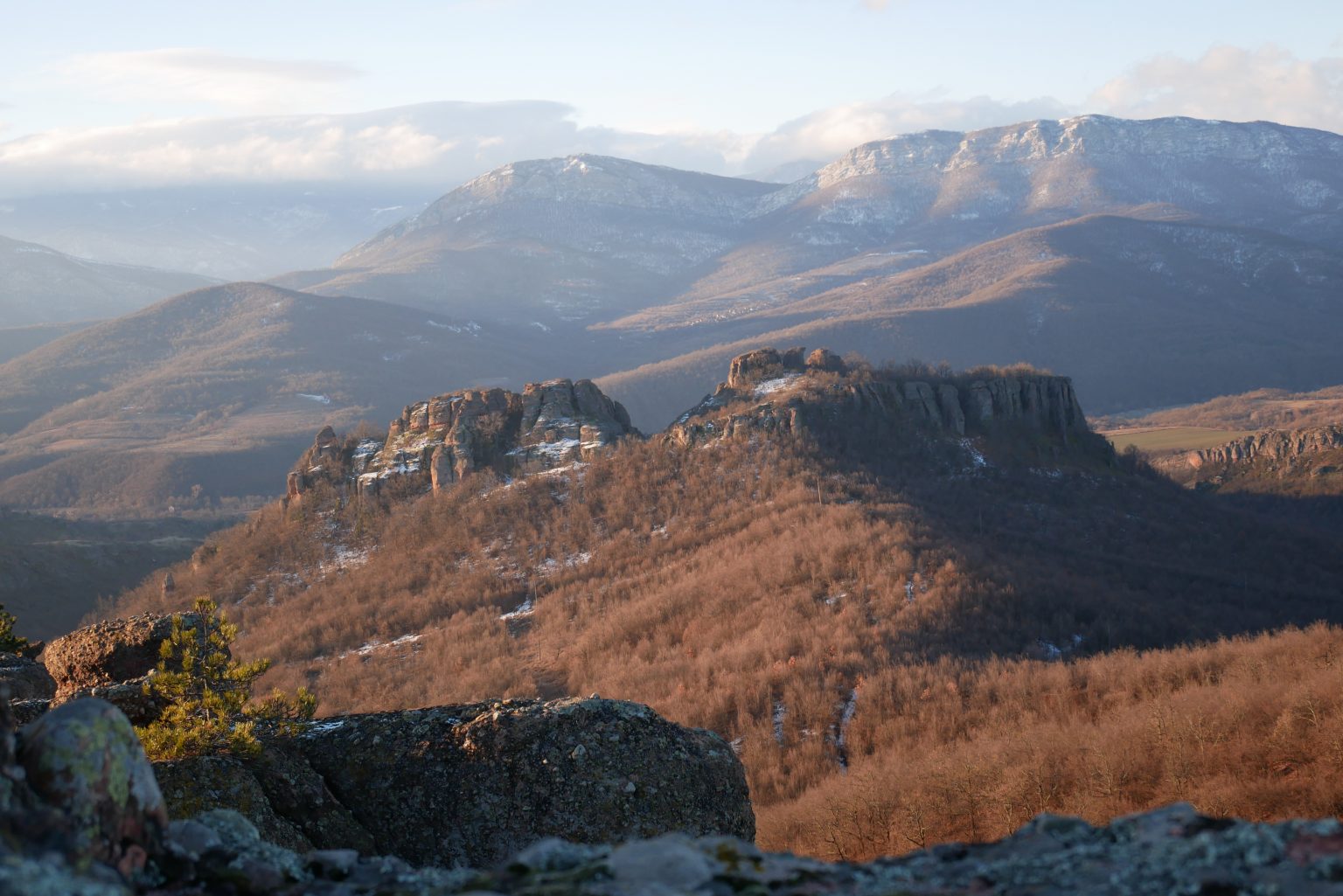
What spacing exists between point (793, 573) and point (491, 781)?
173 feet

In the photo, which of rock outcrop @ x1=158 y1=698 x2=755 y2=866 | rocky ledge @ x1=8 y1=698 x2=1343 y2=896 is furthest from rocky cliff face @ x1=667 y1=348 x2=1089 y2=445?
rocky ledge @ x1=8 y1=698 x2=1343 y2=896

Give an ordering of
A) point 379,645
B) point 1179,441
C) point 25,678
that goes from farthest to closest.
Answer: point 1179,441
point 379,645
point 25,678

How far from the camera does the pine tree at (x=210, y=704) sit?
47.2 feet

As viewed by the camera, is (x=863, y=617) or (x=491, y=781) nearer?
(x=491, y=781)

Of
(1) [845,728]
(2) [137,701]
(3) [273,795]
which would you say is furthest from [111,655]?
(1) [845,728]

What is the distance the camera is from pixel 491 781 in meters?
15.9

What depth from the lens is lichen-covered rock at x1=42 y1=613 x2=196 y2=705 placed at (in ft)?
64.3

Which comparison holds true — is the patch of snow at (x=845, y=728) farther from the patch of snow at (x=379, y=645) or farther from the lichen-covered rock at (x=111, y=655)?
the patch of snow at (x=379, y=645)

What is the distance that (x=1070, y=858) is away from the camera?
8.34m

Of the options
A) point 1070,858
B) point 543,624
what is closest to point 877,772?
point 1070,858

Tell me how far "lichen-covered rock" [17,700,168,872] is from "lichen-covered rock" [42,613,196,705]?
11.3 metres

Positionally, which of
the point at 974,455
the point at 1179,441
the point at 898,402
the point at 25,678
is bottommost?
the point at 1179,441

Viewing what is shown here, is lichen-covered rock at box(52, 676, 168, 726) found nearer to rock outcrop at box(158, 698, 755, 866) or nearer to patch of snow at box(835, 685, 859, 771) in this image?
rock outcrop at box(158, 698, 755, 866)

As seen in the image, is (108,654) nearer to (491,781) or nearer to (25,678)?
(25,678)
